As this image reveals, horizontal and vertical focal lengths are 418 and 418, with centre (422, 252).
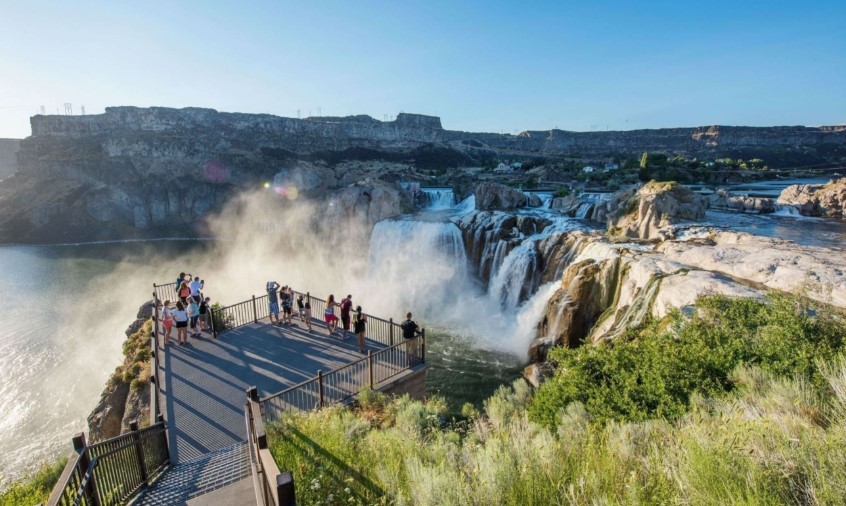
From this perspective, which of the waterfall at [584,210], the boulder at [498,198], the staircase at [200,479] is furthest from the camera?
the boulder at [498,198]

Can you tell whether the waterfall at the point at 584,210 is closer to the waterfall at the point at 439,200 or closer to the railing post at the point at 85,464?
the waterfall at the point at 439,200

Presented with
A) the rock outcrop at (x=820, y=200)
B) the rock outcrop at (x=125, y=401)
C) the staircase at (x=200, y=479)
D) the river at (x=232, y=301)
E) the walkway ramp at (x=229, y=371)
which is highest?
the rock outcrop at (x=820, y=200)

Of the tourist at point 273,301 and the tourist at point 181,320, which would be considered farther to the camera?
the tourist at point 273,301

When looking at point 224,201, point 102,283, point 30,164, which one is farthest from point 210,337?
point 30,164

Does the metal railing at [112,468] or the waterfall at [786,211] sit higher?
the waterfall at [786,211]

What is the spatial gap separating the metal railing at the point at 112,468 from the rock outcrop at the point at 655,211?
20.7 meters

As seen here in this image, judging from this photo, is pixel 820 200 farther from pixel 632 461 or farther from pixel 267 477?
pixel 267 477

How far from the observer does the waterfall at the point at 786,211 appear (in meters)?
26.0

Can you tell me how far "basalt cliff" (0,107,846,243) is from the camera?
6122 centimetres

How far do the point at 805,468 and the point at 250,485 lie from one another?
6.57 m

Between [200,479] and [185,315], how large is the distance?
766 centimetres

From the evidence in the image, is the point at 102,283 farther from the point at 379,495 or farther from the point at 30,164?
the point at 30,164

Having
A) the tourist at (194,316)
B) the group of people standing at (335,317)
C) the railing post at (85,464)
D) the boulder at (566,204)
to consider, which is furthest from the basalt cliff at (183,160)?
the railing post at (85,464)

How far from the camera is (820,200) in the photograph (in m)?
25.8
